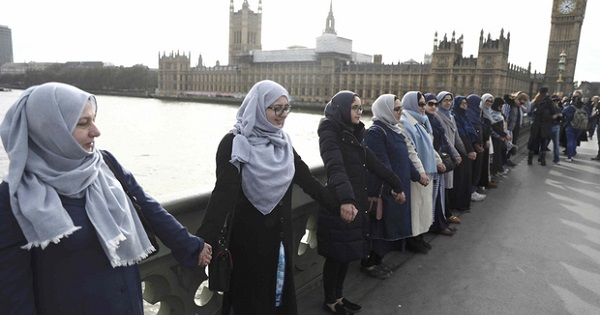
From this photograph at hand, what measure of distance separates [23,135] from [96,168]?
8.3 inches

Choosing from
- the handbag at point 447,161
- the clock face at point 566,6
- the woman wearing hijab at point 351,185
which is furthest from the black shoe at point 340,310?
the clock face at point 566,6

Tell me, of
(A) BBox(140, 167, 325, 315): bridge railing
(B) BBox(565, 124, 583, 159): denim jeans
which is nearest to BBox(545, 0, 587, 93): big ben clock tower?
(B) BBox(565, 124, 583, 159): denim jeans

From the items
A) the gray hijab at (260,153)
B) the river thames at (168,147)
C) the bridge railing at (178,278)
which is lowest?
the river thames at (168,147)

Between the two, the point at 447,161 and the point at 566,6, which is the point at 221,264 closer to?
the point at 447,161

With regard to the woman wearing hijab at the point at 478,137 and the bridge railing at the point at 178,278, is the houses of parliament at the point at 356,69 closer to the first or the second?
the woman wearing hijab at the point at 478,137

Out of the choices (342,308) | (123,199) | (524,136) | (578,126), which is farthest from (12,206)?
(524,136)

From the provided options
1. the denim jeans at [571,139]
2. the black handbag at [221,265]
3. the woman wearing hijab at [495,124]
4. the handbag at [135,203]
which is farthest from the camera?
the denim jeans at [571,139]

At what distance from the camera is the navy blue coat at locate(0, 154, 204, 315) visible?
113cm

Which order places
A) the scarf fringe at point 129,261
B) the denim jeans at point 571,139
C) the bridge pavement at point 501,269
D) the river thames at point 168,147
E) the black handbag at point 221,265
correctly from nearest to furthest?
the scarf fringe at point 129,261 < the black handbag at point 221,265 < the bridge pavement at point 501,269 < the denim jeans at point 571,139 < the river thames at point 168,147

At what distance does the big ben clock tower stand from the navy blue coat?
65491mm

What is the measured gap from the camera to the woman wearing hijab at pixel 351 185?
2.50m

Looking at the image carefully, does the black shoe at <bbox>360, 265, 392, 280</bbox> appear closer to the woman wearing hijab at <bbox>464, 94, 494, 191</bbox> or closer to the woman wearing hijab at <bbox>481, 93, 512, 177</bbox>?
the woman wearing hijab at <bbox>464, 94, 494, 191</bbox>

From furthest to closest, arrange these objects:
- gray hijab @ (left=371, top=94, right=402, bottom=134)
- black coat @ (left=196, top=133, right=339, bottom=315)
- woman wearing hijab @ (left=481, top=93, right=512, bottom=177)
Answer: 1. woman wearing hijab @ (left=481, top=93, right=512, bottom=177)
2. gray hijab @ (left=371, top=94, right=402, bottom=134)
3. black coat @ (left=196, top=133, right=339, bottom=315)

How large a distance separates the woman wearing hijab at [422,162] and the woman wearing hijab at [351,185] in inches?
37.9
